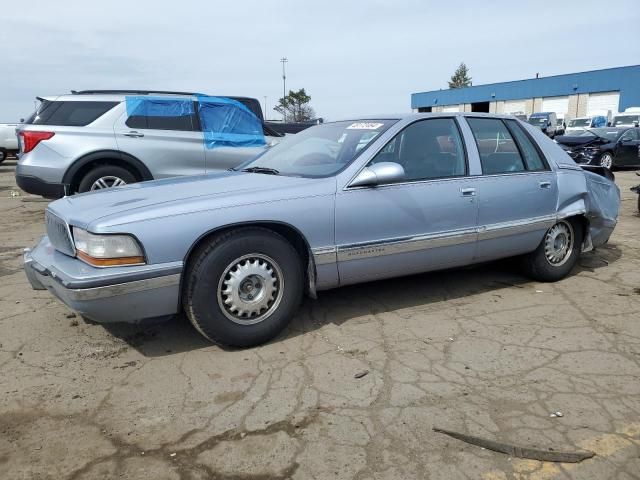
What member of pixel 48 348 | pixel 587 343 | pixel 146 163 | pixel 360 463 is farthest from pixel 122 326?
pixel 146 163

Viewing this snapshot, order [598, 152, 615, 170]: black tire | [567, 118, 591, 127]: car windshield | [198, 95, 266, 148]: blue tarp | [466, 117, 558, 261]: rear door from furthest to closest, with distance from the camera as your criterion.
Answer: [567, 118, 591, 127]: car windshield, [598, 152, 615, 170]: black tire, [198, 95, 266, 148]: blue tarp, [466, 117, 558, 261]: rear door

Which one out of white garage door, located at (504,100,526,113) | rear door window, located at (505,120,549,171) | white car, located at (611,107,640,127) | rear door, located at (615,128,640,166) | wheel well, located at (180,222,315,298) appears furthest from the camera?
white garage door, located at (504,100,526,113)

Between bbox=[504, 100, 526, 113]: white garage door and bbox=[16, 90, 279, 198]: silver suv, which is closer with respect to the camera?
bbox=[16, 90, 279, 198]: silver suv

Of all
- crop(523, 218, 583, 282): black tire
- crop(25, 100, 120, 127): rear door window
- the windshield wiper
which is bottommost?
crop(523, 218, 583, 282): black tire

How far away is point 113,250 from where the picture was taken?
3008 mm

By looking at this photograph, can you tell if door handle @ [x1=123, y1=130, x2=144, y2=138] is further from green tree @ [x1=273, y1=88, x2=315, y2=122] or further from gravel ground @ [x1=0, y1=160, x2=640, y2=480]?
green tree @ [x1=273, y1=88, x2=315, y2=122]

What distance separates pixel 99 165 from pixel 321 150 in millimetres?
4127

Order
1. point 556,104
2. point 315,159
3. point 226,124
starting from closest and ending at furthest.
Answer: point 315,159 < point 226,124 < point 556,104

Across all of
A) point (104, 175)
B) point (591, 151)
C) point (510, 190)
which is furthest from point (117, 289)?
point (591, 151)

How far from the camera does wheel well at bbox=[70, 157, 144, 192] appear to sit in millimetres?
6891

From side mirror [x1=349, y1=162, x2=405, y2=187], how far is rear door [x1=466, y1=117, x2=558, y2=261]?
37.0 inches

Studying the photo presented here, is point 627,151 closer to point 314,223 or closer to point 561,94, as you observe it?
point 314,223

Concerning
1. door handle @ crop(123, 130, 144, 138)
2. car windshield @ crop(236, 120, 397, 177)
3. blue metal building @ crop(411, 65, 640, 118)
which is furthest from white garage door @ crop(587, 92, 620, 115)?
car windshield @ crop(236, 120, 397, 177)

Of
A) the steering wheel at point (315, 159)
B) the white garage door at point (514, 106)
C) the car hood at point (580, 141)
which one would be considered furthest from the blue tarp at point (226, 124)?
the white garage door at point (514, 106)
